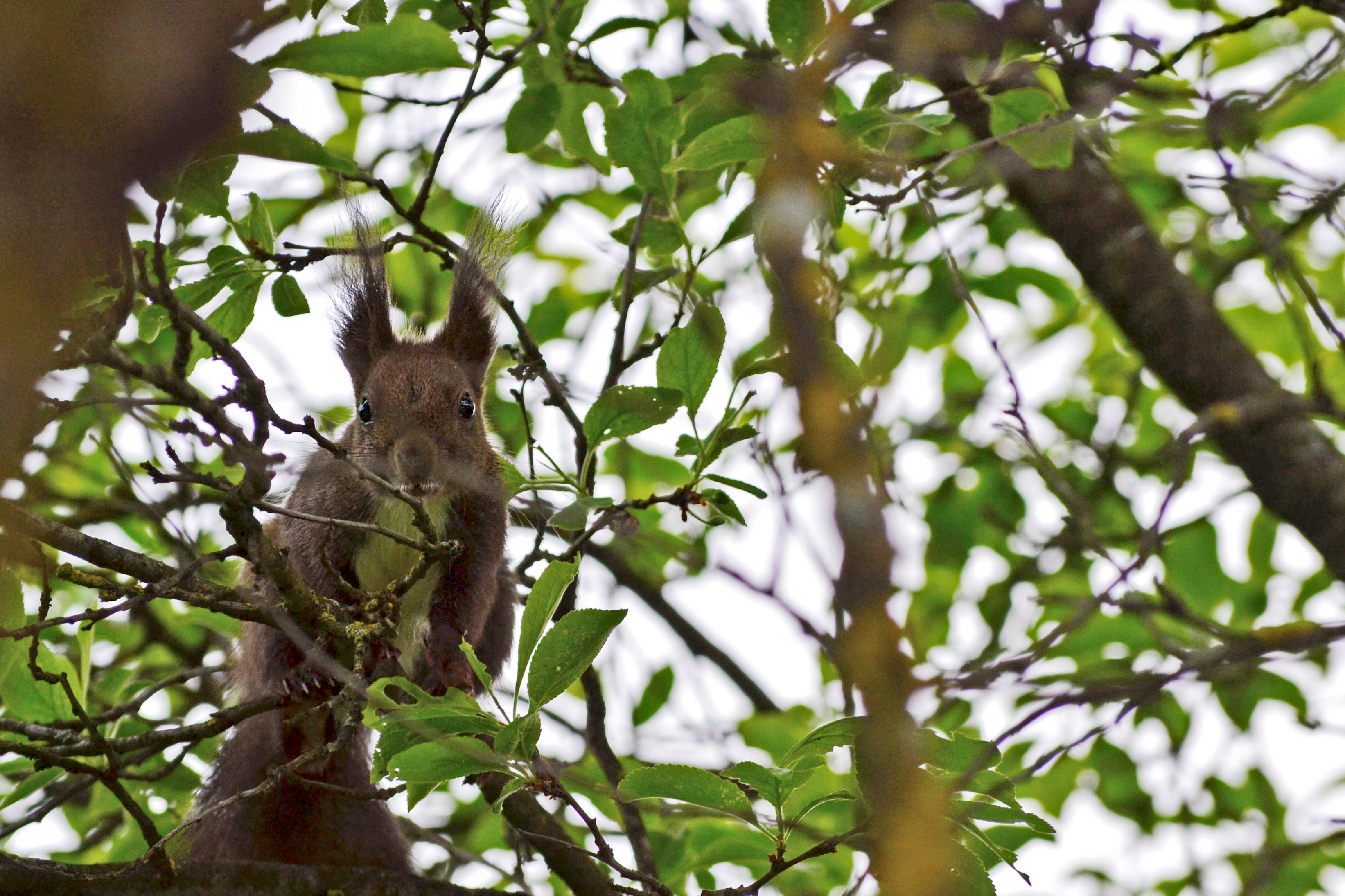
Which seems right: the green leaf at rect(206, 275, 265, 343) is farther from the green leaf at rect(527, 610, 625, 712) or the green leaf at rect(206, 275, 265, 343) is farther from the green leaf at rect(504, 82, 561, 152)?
the green leaf at rect(527, 610, 625, 712)

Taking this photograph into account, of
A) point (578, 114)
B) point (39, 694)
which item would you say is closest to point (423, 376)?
point (578, 114)

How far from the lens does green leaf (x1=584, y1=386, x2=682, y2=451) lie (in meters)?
1.97

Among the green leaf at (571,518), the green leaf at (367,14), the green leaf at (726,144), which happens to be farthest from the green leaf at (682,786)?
the green leaf at (367,14)

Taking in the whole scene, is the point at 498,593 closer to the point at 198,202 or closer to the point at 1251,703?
the point at 198,202

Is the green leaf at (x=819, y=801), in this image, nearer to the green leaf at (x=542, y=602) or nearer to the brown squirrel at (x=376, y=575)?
the green leaf at (x=542, y=602)

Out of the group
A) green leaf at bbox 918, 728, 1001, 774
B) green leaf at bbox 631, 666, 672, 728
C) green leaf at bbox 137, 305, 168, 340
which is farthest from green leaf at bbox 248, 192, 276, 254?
green leaf at bbox 631, 666, 672, 728

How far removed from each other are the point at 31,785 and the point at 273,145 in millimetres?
1472

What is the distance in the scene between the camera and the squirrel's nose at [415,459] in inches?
102

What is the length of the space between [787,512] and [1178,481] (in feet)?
2.06

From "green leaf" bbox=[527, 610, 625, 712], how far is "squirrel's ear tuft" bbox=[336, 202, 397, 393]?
174 cm

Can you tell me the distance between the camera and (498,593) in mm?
3230

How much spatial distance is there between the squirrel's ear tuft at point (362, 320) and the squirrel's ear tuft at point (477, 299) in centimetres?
19

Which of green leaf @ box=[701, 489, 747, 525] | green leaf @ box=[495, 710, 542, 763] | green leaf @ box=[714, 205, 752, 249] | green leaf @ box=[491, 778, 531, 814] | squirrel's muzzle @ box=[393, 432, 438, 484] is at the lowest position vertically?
green leaf @ box=[491, 778, 531, 814]

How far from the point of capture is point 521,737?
1.66 metres
